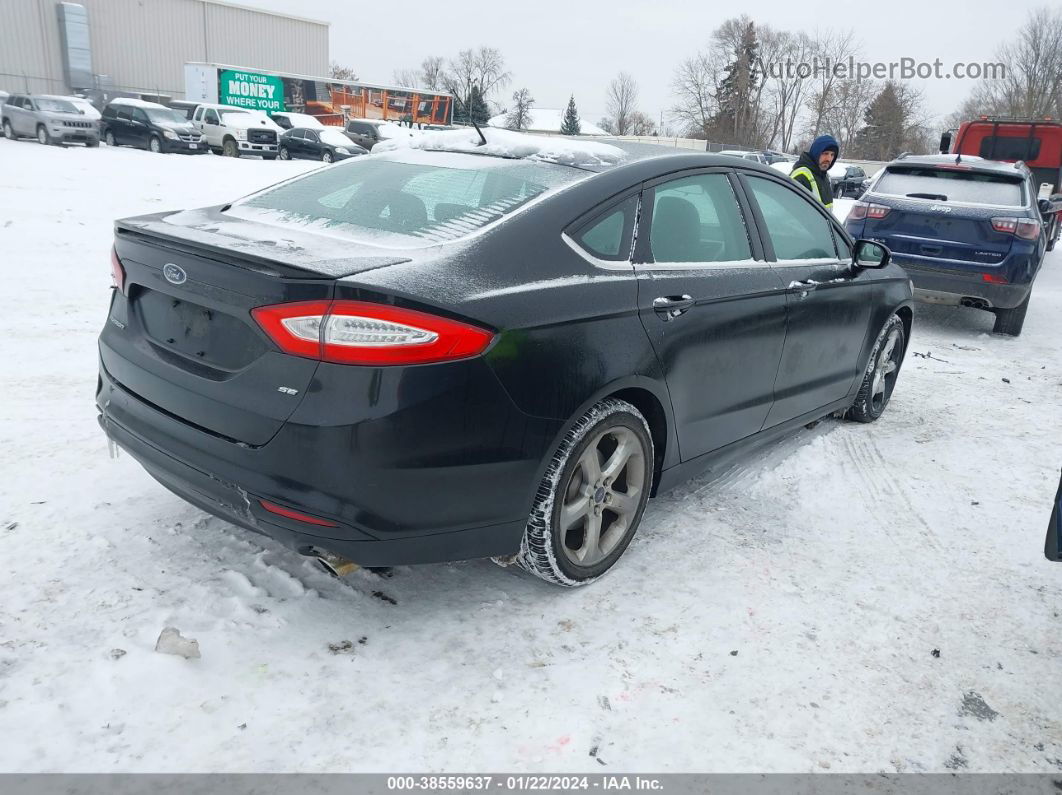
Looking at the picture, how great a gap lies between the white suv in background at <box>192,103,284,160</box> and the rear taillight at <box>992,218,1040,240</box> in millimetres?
24724

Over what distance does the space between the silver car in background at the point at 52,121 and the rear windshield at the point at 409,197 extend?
2291 centimetres

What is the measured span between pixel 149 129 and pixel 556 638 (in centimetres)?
2620

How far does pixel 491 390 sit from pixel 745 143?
252 feet

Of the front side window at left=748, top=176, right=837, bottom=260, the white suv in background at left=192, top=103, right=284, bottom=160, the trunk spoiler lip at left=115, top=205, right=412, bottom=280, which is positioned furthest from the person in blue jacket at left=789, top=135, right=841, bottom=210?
the white suv in background at left=192, top=103, right=284, bottom=160

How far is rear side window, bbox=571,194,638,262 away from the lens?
2.89 metres

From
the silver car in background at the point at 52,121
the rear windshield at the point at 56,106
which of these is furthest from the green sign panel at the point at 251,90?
the rear windshield at the point at 56,106

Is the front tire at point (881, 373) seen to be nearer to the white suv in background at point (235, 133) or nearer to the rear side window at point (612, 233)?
the rear side window at point (612, 233)

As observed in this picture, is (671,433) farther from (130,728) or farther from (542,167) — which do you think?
(130,728)

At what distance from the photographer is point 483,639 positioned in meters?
2.74

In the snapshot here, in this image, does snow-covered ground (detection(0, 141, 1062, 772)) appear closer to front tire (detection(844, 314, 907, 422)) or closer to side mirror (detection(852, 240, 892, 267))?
front tire (detection(844, 314, 907, 422))

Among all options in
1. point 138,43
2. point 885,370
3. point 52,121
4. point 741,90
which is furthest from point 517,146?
point 741,90

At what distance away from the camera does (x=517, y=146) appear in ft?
11.1

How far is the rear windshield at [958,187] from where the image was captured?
26.1 ft

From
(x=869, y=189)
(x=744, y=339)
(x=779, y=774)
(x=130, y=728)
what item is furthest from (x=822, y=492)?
(x=869, y=189)
